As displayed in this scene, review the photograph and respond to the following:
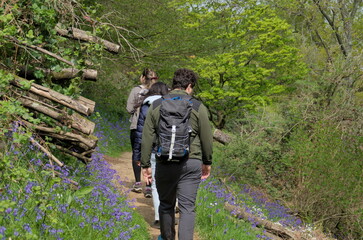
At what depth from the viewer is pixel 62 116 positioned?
18.0 feet

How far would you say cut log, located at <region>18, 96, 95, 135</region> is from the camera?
5.32m

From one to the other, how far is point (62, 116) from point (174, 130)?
1995mm

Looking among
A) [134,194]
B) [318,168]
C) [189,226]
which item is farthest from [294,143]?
[189,226]

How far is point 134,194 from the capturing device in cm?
767

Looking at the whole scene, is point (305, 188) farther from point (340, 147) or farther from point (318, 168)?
point (340, 147)

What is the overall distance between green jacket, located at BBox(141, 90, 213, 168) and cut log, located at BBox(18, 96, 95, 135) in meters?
1.41

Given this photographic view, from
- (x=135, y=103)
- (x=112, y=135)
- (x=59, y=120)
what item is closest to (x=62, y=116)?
(x=59, y=120)

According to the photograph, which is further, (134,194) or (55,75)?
(134,194)

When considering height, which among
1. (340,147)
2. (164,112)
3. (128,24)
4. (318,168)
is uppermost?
(128,24)

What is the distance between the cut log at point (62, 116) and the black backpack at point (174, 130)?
68.8 inches

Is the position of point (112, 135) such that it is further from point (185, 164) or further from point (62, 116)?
point (185, 164)

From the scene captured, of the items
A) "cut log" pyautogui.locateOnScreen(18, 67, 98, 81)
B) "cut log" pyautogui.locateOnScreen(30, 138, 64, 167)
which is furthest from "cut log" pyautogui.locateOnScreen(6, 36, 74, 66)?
"cut log" pyautogui.locateOnScreen(30, 138, 64, 167)

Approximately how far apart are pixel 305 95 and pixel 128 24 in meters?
5.72

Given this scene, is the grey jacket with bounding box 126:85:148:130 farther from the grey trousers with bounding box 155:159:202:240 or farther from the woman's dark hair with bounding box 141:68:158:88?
the grey trousers with bounding box 155:159:202:240
